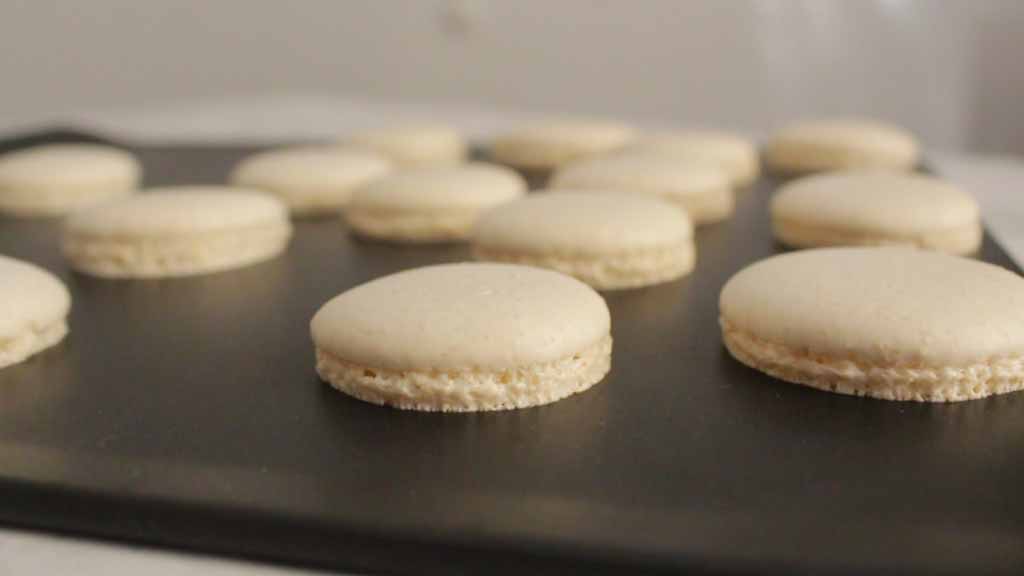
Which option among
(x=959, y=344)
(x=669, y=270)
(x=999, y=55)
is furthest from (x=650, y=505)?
(x=999, y=55)

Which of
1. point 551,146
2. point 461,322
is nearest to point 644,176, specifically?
point 551,146

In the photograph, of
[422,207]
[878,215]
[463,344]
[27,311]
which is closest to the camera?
[463,344]

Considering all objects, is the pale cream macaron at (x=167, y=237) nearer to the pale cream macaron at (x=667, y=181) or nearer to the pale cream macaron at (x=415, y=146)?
the pale cream macaron at (x=667, y=181)

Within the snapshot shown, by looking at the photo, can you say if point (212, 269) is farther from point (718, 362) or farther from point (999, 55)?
point (999, 55)

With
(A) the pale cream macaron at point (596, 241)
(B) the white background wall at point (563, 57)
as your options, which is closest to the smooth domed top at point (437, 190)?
(A) the pale cream macaron at point (596, 241)

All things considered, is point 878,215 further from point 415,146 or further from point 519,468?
point 415,146

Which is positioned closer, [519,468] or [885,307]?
[519,468]
